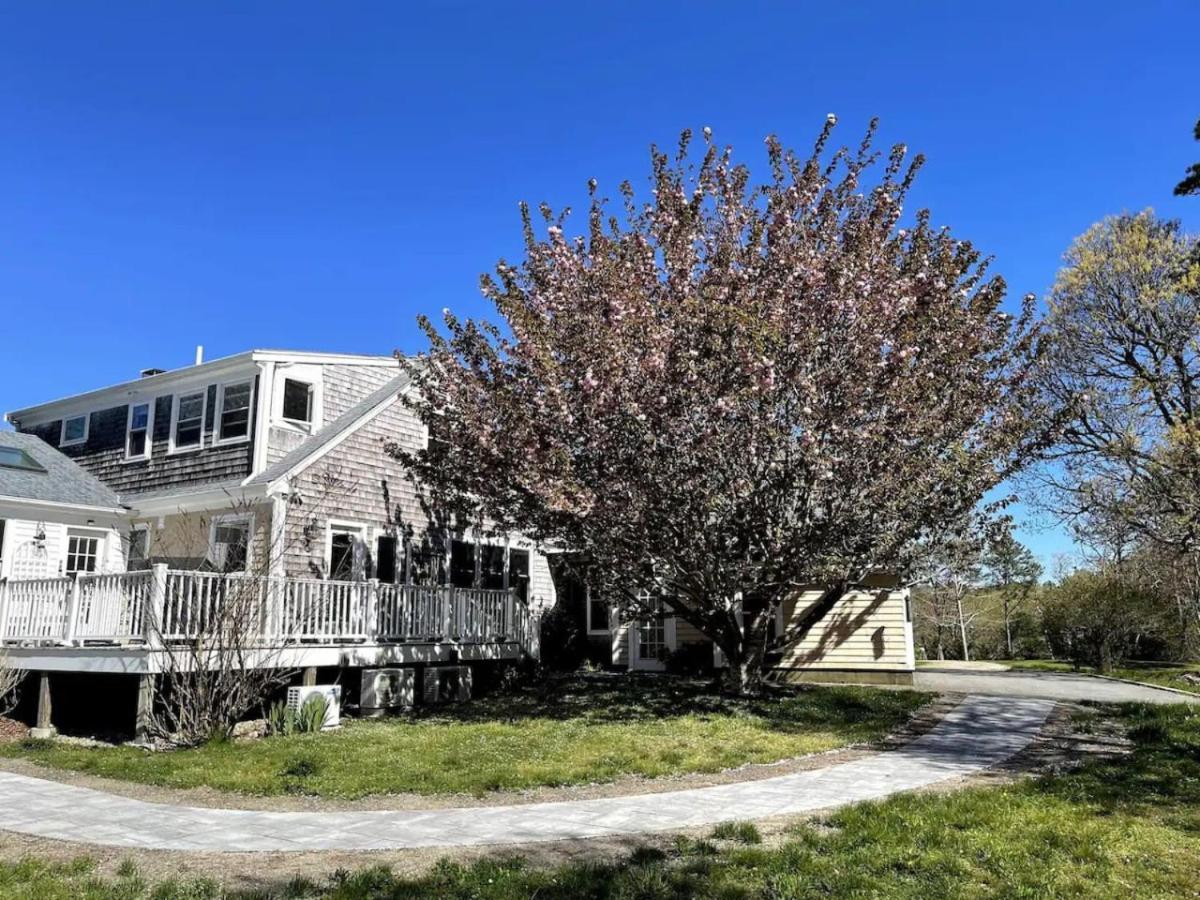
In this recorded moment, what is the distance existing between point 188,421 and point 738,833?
14.8 m

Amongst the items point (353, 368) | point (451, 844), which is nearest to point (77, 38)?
point (353, 368)

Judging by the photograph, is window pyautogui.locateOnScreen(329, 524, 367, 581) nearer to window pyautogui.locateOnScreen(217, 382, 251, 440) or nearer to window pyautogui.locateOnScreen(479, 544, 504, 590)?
window pyautogui.locateOnScreen(217, 382, 251, 440)

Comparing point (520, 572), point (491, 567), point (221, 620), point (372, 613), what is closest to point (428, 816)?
point (221, 620)

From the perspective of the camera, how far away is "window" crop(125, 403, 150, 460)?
17812 millimetres

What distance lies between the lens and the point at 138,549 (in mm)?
17125

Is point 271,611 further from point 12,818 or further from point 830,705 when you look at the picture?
point 830,705

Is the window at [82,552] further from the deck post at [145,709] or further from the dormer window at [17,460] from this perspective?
the deck post at [145,709]

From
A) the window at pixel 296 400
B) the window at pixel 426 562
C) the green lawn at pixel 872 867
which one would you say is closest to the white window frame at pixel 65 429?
the window at pixel 296 400

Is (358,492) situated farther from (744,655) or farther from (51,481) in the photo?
(744,655)

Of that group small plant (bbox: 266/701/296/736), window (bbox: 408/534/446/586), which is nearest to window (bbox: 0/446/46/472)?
window (bbox: 408/534/446/586)

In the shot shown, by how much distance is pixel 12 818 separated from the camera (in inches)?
282

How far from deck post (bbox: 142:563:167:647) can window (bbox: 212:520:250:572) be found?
2.77 metres

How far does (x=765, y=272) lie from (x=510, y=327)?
3776 mm

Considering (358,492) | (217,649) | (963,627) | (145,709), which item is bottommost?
(145,709)
